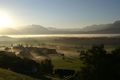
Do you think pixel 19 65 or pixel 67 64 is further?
pixel 67 64

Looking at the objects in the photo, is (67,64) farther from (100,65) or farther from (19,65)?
(100,65)

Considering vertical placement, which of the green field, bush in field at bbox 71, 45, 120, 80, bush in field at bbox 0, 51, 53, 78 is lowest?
the green field

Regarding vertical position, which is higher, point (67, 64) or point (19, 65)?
point (19, 65)

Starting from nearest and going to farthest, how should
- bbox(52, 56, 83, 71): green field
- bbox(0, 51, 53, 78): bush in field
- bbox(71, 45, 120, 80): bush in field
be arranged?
bbox(71, 45, 120, 80): bush in field, bbox(0, 51, 53, 78): bush in field, bbox(52, 56, 83, 71): green field

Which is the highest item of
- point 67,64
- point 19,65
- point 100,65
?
point 100,65

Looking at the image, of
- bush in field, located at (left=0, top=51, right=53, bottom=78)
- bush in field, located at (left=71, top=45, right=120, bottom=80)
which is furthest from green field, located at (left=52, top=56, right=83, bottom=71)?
bush in field, located at (left=71, top=45, right=120, bottom=80)

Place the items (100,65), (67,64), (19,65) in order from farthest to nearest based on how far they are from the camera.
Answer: (67,64) < (19,65) < (100,65)

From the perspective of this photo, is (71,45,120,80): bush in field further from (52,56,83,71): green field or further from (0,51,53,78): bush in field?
(52,56,83,71): green field

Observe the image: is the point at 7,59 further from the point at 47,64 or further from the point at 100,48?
the point at 100,48

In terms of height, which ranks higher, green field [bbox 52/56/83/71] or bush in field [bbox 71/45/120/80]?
bush in field [bbox 71/45/120/80]

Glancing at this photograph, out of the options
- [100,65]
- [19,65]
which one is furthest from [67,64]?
[100,65]
